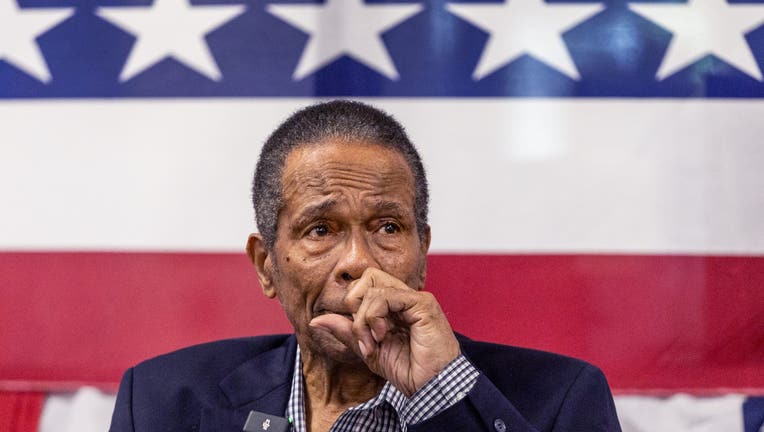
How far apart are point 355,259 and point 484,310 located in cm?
83

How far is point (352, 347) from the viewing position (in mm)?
1849

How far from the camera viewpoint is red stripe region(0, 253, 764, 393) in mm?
2553

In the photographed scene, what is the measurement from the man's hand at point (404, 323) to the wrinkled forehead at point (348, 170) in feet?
0.86

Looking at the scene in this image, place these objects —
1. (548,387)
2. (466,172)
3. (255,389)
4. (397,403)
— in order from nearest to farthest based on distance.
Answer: (397,403) < (548,387) < (255,389) < (466,172)

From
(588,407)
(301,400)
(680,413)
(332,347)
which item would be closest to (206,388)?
(301,400)

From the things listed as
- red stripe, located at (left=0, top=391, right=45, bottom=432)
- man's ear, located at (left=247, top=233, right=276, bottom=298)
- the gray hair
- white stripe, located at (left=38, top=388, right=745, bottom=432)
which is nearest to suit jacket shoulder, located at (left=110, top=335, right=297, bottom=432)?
man's ear, located at (left=247, top=233, right=276, bottom=298)

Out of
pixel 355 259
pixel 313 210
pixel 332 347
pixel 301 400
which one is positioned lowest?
pixel 301 400

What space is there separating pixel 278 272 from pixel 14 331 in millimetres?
1107

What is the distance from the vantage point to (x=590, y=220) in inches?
103

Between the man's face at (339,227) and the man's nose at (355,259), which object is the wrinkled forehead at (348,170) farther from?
the man's nose at (355,259)

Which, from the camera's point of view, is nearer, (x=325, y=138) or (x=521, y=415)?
(x=521, y=415)

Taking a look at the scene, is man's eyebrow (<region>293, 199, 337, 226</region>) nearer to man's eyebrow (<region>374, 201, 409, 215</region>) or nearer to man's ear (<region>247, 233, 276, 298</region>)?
man's eyebrow (<region>374, 201, 409, 215</region>)

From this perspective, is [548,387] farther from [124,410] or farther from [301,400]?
[124,410]

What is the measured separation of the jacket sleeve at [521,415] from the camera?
1.76 m
